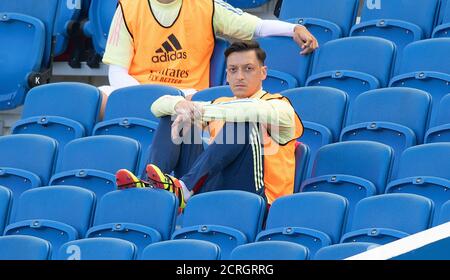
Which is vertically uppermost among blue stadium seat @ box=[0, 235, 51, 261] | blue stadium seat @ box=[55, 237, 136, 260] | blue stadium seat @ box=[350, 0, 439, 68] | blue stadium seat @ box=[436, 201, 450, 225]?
blue stadium seat @ box=[350, 0, 439, 68]

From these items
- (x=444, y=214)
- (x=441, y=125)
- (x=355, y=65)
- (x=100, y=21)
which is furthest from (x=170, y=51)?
(x=444, y=214)

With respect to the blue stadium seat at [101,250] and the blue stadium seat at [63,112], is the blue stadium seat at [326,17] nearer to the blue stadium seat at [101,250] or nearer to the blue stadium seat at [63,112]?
the blue stadium seat at [63,112]

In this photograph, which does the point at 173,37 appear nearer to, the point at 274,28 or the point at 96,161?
the point at 274,28

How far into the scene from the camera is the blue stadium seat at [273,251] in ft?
19.8

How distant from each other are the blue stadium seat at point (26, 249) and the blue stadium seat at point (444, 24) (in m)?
2.38

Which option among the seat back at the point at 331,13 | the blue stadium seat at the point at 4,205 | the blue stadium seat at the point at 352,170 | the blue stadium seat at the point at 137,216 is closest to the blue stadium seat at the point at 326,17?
the seat back at the point at 331,13

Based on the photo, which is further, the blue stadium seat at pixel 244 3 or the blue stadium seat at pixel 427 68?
the blue stadium seat at pixel 244 3

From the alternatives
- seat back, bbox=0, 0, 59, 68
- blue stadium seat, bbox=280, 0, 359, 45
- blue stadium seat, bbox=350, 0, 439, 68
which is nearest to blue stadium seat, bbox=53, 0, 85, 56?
seat back, bbox=0, 0, 59, 68

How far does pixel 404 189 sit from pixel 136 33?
6.21ft

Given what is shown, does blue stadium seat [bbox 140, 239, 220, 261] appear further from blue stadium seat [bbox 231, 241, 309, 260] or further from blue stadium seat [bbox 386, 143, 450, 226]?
blue stadium seat [bbox 386, 143, 450, 226]

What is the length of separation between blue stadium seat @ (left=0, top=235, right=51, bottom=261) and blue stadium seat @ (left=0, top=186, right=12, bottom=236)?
25.1 inches

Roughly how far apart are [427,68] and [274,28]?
2.75 ft

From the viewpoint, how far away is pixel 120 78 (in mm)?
8188

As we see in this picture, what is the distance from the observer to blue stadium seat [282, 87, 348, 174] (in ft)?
24.3
